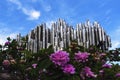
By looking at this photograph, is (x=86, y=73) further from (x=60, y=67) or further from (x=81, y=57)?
(x=60, y=67)

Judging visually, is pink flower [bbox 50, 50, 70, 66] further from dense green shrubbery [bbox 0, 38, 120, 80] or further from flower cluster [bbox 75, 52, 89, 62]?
flower cluster [bbox 75, 52, 89, 62]

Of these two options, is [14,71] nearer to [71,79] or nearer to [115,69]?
[71,79]

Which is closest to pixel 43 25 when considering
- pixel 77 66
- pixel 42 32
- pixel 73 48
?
pixel 42 32

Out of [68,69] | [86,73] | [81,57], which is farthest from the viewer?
[81,57]

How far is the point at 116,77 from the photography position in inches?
223

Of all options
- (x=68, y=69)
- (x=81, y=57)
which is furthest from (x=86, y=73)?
(x=68, y=69)

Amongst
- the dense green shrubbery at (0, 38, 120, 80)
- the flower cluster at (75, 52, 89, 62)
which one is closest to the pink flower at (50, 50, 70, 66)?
the dense green shrubbery at (0, 38, 120, 80)

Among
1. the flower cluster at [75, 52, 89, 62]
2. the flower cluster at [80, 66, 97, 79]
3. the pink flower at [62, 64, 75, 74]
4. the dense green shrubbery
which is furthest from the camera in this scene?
the flower cluster at [75, 52, 89, 62]

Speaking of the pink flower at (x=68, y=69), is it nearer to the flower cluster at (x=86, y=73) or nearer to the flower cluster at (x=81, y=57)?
the flower cluster at (x=86, y=73)

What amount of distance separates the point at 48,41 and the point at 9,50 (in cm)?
713

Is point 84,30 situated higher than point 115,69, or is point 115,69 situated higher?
point 84,30

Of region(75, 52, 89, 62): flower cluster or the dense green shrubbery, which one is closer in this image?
the dense green shrubbery

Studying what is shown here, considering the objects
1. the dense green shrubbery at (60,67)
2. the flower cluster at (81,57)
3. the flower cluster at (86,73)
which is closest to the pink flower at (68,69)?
the dense green shrubbery at (60,67)

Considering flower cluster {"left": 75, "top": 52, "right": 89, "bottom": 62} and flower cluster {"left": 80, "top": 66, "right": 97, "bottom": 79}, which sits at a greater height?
flower cluster {"left": 75, "top": 52, "right": 89, "bottom": 62}
